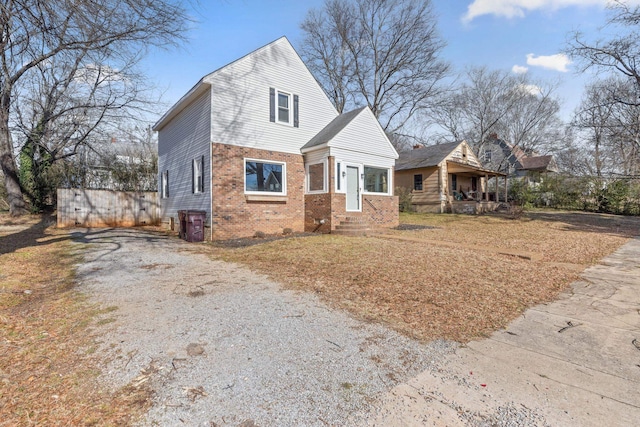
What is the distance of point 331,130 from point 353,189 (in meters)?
2.48

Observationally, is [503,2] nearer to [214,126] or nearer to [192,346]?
[214,126]

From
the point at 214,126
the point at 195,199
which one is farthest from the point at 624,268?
the point at 195,199

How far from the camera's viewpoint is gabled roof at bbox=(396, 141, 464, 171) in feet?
69.2

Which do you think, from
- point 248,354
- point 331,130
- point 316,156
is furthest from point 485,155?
point 248,354

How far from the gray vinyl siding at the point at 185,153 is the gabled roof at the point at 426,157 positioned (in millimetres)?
15150

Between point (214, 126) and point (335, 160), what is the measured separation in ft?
14.2

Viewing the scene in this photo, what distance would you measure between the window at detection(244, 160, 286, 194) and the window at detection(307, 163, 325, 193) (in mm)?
1109

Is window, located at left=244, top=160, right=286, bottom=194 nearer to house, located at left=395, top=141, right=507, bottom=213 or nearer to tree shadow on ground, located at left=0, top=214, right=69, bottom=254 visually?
tree shadow on ground, located at left=0, top=214, right=69, bottom=254

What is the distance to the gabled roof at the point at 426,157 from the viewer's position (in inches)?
830

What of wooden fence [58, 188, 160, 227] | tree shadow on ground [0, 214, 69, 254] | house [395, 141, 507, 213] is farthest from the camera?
house [395, 141, 507, 213]

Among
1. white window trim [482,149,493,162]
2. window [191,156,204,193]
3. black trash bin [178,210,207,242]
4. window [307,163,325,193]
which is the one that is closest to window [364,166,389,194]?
window [307,163,325,193]

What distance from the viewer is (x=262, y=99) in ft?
36.4

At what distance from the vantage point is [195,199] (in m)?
11.4

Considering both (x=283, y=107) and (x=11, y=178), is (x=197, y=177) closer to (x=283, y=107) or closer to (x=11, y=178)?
(x=283, y=107)
